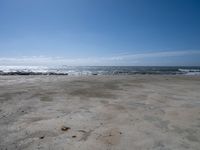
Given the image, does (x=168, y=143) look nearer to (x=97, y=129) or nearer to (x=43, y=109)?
(x=97, y=129)

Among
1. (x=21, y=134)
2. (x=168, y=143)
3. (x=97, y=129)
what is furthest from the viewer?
(x=97, y=129)

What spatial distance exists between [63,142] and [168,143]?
2.64 m

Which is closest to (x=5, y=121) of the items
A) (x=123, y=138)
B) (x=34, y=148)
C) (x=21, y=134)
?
(x=21, y=134)

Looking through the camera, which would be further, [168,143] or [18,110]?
[18,110]

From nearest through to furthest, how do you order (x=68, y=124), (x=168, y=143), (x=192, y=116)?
(x=168, y=143) < (x=68, y=124) < (x=192, y=116)

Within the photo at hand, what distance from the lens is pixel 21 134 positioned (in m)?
5.41

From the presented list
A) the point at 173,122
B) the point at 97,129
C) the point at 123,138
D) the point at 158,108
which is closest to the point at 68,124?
the point at 97,129

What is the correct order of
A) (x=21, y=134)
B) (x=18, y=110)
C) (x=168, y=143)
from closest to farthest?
1. (x=168, y=143)
2. (x=21, y=134)
3. (x=18, y=110)

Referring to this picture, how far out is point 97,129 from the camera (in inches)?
231

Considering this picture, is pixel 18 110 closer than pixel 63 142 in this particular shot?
No

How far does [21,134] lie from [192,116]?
5.94 meters

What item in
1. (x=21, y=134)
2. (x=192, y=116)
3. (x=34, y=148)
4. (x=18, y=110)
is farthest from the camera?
(x=18, y=110)

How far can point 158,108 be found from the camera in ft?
28.3

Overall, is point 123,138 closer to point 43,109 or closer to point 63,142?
point 63,142
